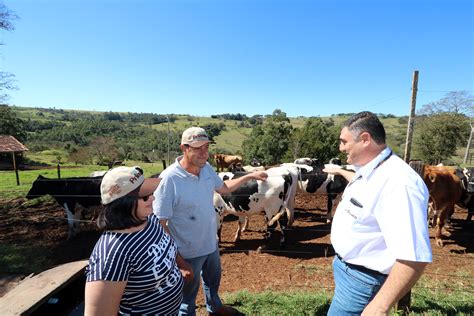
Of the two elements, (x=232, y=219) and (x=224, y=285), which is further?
(x=232, y=219)

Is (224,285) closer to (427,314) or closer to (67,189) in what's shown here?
(427,314)

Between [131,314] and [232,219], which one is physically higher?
[131,314]

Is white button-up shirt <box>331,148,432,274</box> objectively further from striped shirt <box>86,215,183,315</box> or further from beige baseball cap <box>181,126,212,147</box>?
beige baseball cap <box>181,126,212,147</box>

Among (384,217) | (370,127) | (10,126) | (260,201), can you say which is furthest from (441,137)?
(10,126)

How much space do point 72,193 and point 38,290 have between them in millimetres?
5816

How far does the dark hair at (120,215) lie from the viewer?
1.63 meters

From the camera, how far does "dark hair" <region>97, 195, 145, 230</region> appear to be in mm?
1633

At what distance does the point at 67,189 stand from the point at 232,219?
16.1 feet

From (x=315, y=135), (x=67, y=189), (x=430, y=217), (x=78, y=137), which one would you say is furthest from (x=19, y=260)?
(x=78, y=137)

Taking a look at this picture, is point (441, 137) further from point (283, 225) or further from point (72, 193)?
point (72, 193)

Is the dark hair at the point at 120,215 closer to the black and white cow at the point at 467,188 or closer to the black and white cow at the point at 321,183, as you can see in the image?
the black and white cow at the point at 321,183

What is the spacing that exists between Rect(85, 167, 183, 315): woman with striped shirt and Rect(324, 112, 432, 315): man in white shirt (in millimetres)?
1202

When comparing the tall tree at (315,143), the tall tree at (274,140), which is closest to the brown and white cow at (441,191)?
the tall tree at (315,143)

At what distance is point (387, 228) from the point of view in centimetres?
156
